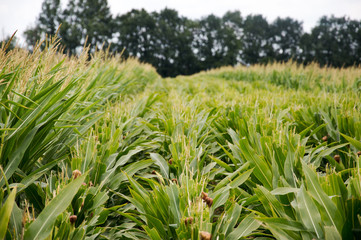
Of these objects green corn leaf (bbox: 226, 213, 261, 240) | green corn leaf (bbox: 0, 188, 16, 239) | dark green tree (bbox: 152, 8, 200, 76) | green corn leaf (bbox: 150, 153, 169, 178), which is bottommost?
green corn leaf (bbox: 226, 213, 261, 240)

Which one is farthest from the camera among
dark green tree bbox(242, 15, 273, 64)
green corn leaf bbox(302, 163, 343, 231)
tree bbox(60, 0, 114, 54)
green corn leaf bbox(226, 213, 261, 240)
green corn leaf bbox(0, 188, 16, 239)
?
dark green tree bbox(242, 15, 273, 64)

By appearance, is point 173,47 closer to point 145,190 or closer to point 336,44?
point 336,44

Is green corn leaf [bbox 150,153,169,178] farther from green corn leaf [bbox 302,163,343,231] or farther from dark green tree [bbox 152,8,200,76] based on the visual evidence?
dark green tree [bbox 152,8,200,76]

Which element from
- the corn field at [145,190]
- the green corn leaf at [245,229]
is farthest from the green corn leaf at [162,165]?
the green corn leaf at [245,229]

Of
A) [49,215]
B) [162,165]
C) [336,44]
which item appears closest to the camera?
[49,215]

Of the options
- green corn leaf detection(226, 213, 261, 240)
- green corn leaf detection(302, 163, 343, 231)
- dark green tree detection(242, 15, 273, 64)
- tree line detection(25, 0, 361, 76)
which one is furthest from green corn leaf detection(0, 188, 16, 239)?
dark green tree detection(242, 15, 273, 64)

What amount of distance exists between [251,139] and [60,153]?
1318 millimetres

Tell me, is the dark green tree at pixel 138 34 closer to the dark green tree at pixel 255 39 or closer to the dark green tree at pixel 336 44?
the dark green tree at pixel 255 39

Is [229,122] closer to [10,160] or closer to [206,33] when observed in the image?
[10,160]

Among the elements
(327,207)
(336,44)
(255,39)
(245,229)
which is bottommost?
(245,229)

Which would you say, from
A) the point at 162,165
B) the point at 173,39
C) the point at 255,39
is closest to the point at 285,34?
the point at 255,39

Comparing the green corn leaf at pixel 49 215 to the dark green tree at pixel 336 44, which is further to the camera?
the dark green tree at pixel 336 44

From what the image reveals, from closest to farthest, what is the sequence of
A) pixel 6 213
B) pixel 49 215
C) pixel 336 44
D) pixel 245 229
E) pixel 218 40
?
pixel 6 213 → pixel 49 215 → pixel 245 229 → pixel 336 44 → pixel 218 40

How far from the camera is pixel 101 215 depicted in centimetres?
110
